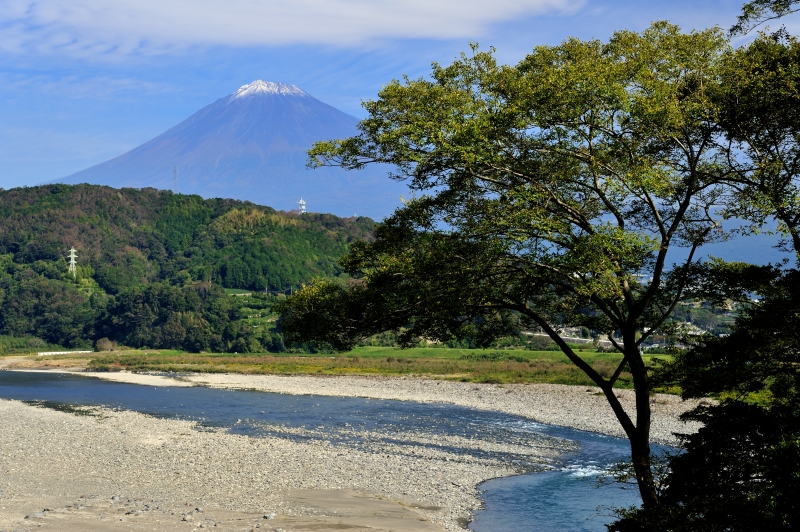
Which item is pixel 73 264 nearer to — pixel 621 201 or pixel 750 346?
pixel 621 201

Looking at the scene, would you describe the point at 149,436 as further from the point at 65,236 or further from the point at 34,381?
the point at 65,236

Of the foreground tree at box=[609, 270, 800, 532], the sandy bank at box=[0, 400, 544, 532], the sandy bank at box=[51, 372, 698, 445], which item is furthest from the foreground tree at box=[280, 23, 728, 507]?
the sandy bank at box=[51, 372, 698, 445]

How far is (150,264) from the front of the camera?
116062 millimetres

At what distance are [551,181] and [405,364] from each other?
4934cm

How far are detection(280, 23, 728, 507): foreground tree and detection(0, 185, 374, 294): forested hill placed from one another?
8844 cm

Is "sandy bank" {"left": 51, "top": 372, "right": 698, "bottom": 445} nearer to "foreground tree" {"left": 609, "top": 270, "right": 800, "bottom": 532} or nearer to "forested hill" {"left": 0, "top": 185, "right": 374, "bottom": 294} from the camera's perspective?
"foreground tree" {"left": 609, "top": 270, "right": 800, "bottom": 532}

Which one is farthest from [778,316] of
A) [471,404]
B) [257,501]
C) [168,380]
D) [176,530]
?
[168,380]

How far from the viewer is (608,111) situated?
870 centimetres

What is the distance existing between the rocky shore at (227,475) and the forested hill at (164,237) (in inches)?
2879

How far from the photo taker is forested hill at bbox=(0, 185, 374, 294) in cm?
10488

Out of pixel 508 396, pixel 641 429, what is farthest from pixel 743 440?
pixel 508 396

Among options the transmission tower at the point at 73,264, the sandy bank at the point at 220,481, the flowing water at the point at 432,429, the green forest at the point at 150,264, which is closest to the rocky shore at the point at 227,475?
the sandy bank at the point at 220,481

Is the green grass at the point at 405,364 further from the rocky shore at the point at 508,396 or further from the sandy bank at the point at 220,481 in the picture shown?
the sandy bank at the point at 220,481

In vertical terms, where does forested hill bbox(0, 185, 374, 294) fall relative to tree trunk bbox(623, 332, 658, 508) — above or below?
above
